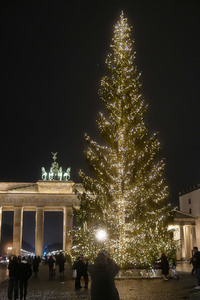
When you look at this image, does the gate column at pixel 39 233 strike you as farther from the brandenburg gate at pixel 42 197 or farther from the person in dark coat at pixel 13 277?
the person in dark coat at pixel 13 277

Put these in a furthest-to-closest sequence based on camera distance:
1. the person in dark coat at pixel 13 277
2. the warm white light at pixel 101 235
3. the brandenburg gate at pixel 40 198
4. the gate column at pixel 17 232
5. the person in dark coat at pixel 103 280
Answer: the brandenburg gate at pixel 40 198 → the gate column at pixel 17 232 → the warm white light at pixel 101 235 → the person in dark coat at pixel 13 277 → the person in dark coat at pixel 103 280

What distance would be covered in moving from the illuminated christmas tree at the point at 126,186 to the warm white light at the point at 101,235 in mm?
295

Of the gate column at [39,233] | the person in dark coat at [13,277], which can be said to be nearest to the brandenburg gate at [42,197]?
the gate column at [39,233]

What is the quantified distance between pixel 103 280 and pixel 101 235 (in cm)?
1520

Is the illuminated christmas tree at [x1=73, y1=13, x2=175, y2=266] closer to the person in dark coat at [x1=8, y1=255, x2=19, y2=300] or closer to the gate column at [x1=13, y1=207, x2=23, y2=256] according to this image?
the person in dark coat at [x1=8, y1=255, x2=19, y2=300]

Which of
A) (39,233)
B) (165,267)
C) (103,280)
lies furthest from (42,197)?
(103,280)

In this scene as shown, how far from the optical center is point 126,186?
2228 centimetres

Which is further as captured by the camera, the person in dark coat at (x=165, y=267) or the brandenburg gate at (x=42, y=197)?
the brandenburg gate at (x=42, y=197)

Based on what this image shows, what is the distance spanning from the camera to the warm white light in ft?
74.0

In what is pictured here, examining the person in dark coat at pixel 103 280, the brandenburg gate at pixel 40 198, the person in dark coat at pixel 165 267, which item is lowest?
the person in dark coat at pixel 165 267

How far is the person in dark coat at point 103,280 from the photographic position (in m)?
7.43

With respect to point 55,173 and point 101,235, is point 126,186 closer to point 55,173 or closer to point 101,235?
point 101,235

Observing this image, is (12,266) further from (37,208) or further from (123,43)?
(37,208)

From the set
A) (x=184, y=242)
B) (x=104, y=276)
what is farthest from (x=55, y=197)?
(x=104, y=276)
